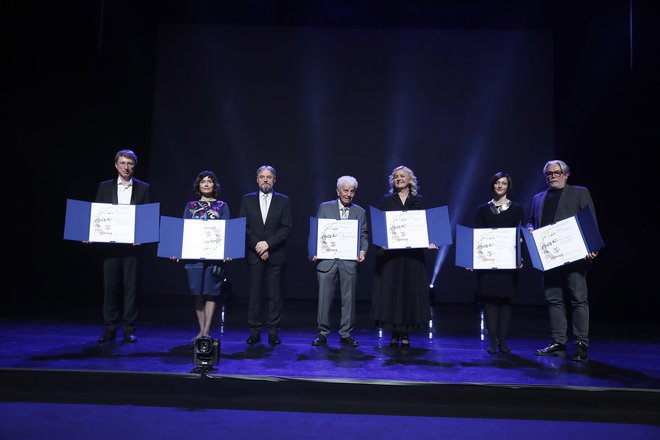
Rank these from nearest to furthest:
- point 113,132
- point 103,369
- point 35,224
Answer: point 103,369
point 35,224
point 113,132

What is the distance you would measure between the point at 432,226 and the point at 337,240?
710 mm

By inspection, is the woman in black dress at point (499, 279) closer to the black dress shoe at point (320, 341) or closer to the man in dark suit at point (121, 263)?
the black dress shoe at point (320, 341)

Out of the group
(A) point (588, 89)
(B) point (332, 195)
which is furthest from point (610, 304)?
(B) point (332, 195)

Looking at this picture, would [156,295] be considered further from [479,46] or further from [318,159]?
[479,46]

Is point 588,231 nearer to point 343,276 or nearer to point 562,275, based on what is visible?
point 562,275

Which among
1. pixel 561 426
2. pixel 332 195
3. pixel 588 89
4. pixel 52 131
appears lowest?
pixel 561 426

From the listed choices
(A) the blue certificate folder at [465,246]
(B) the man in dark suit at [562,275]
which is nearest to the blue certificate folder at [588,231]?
(B) the man in dark suit at [562,275]

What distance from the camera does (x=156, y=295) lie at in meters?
6.91

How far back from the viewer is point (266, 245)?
137 inches

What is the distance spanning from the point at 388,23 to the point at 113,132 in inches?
166

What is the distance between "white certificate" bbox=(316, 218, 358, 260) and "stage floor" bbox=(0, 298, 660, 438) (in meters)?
0.69

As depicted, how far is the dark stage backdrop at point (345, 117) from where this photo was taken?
684 centimetres

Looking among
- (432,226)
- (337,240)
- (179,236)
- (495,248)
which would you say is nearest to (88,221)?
(179,236)

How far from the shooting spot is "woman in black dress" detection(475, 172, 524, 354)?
3191 millimetres
